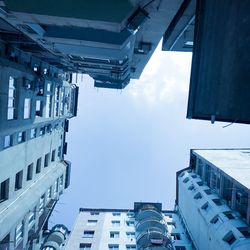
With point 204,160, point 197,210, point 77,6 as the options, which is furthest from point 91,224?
point 77,6

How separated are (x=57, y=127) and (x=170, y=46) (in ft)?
77.6

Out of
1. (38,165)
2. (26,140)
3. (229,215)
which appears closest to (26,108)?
(26,140)

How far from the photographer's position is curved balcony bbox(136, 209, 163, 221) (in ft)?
148

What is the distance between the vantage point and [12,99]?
21844mm

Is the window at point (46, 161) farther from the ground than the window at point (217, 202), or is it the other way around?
the window at point (46, 161)

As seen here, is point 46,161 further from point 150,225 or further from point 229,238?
point 229,238

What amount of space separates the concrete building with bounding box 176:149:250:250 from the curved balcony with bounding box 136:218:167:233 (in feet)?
15.5

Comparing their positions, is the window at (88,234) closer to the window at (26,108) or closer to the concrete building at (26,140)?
the concrete building at (26,140)

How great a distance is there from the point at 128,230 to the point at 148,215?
399 cm

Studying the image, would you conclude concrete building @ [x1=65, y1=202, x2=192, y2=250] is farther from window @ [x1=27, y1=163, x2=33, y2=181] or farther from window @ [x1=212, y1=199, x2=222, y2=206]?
window @ [x1=27, y1=163, x2=33, y2=181]

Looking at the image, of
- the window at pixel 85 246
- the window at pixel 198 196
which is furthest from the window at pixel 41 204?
the window at pixel 198 196

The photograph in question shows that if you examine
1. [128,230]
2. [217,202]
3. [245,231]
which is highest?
[217,202]

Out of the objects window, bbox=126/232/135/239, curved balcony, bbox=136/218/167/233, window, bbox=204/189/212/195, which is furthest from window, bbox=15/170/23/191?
window, bbox=204/189/212/195

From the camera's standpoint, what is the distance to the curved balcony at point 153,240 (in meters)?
36.7
